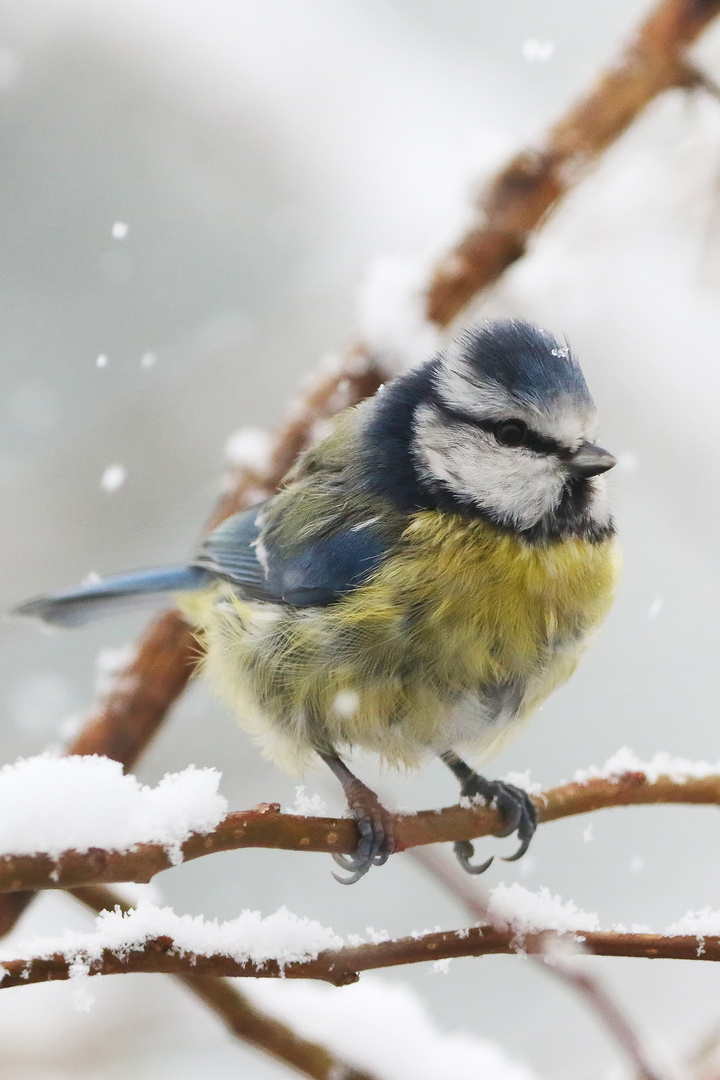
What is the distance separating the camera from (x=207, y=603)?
163cm

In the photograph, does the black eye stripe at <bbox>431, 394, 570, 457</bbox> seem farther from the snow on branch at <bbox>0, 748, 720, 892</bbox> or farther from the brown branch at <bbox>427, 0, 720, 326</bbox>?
the snow on branch at <bbox>0, 748, 720, 892</bbox>

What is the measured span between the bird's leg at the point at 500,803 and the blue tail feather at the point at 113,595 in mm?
495

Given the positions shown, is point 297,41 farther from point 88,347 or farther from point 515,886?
point 515,886

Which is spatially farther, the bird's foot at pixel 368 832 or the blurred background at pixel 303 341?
the blurred background at pixel 303 341

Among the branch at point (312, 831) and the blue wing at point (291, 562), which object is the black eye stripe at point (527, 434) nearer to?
the blue wing at point (291, 562)

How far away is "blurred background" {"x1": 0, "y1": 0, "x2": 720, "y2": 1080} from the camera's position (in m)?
1.88

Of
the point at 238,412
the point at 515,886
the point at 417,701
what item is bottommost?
the point at 515,886

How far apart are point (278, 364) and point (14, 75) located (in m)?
1.05

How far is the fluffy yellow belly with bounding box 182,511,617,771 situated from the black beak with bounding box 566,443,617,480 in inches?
4.5

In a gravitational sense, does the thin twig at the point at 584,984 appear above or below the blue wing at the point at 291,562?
below

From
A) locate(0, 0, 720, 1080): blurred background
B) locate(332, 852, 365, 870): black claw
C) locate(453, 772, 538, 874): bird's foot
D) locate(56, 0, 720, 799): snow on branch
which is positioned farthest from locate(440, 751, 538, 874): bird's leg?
locate(56, 0, 720, 799): snow on branch

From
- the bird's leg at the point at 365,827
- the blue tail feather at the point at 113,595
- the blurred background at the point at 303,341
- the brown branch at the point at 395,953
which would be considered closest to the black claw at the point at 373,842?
the bird's leg at the point at 365,827

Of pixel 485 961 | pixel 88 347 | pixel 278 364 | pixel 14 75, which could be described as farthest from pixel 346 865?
pixel 14 75

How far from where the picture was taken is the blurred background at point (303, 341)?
1.88 meters
